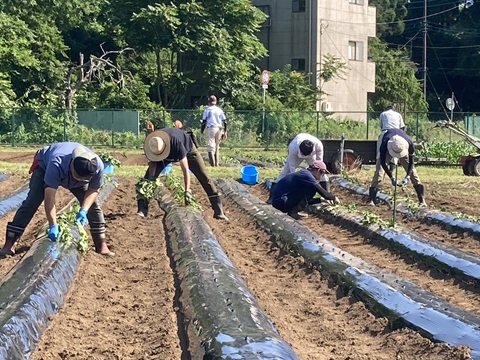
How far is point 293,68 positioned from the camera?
118 feet

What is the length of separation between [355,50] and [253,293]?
32.0 meters

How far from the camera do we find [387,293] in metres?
5.60

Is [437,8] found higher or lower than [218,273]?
higher

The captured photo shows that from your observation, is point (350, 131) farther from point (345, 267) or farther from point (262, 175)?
point (345, 267)

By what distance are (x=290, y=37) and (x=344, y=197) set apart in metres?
23.7

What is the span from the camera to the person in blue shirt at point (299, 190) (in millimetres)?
9664

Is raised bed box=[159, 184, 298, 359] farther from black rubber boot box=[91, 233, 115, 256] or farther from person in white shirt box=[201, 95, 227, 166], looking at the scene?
person in white shirt box=[201, 95, 227, 166]

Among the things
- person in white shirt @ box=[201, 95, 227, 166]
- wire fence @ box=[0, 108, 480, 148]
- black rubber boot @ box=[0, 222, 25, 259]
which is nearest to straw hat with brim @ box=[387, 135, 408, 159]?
black rubber boot @ box=[0, 222, 25, 259]

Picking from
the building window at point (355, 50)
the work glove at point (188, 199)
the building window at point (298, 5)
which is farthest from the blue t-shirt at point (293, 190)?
the building window at point (355, 50)

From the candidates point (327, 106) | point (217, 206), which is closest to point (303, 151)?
point (217, 206)

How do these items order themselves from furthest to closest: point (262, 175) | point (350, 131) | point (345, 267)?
point (350, 131) → point (262, 175) → point (345, 267)

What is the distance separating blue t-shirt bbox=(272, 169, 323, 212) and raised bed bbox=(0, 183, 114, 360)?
375 cm

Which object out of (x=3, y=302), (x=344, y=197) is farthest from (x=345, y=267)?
(x=344, y=197)

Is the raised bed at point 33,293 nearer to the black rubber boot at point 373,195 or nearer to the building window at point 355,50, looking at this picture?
the black rubber boot at point 373,195
